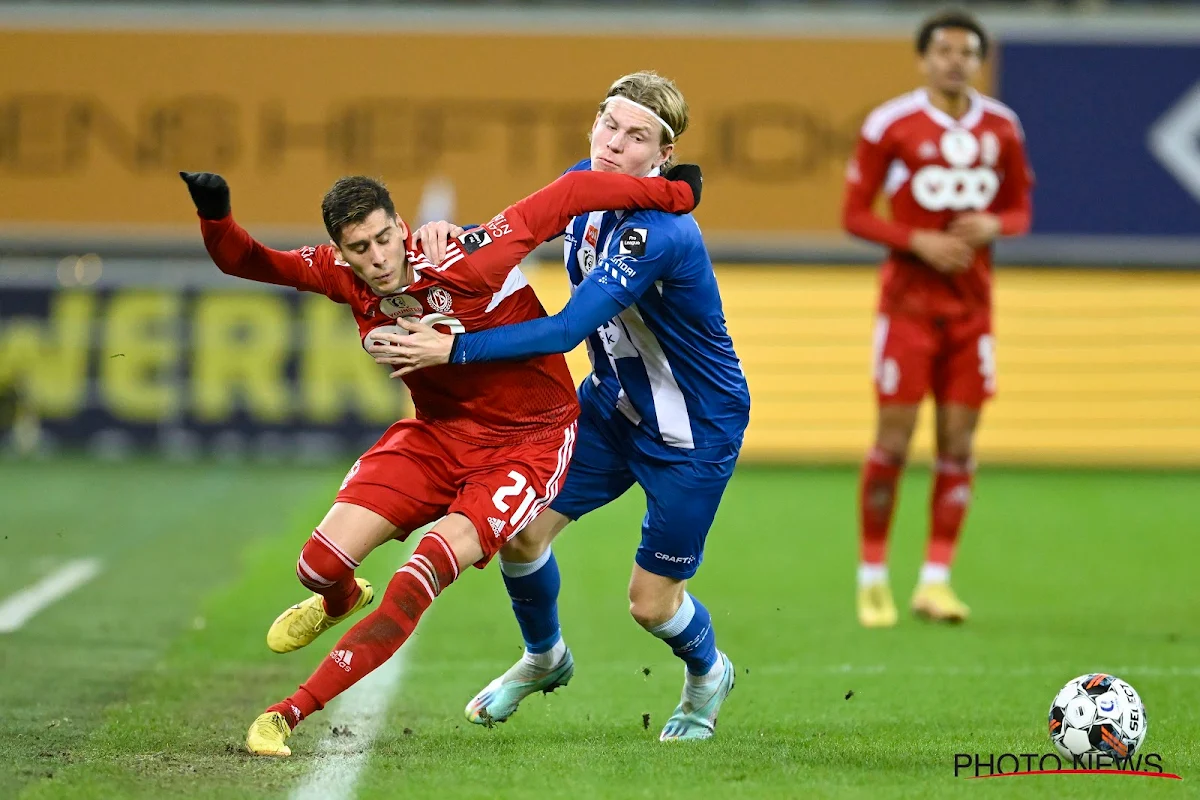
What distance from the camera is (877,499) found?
7.94 m

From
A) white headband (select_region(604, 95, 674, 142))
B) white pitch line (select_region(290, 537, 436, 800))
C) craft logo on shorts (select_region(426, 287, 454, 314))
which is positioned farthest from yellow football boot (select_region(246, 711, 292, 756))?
white headband (select_region(604, 95, 674, 142))

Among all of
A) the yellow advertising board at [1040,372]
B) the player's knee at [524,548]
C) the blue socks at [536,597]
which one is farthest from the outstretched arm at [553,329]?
the yellow advertising board at [1040,372]

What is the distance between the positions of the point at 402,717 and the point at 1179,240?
1411cm

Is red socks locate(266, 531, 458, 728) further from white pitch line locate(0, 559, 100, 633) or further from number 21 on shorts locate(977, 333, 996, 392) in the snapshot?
number 21 on shorts locate(977, 333, 996, 392)

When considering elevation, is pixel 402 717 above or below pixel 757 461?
above

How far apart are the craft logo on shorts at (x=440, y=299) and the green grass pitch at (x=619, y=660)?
4.11ft

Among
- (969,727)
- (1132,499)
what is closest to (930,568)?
(969,727)

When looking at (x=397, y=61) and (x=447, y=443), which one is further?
(x=397, y=61)

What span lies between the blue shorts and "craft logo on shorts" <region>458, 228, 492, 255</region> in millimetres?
767

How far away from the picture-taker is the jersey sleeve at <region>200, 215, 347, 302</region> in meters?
5.00

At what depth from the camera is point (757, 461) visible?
1605cm

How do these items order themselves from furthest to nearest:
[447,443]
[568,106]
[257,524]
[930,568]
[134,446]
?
[568,106] → [134,446] → [257,524] → [930,568] → [447,443]

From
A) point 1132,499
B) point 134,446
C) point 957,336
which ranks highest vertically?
point 957,336

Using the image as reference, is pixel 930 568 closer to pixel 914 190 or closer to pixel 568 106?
pixel 914 190
